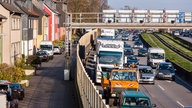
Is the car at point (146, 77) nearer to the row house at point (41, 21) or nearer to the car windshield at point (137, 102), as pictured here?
the car windshield at point (137, 102)

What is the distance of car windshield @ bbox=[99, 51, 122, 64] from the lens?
4288 cm

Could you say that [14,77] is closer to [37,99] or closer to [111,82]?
[37,99]

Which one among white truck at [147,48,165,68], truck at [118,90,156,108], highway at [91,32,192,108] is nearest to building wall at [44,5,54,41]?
white truck at [147,48,165,68]

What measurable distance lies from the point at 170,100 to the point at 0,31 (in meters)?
20.6

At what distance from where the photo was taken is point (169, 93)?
130 ft

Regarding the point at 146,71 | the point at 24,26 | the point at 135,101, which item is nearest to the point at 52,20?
the point at 24,26

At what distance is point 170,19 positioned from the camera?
5244 centimetres

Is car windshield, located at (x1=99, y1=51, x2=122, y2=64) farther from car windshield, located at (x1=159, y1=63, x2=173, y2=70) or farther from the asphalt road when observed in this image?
car windshield, located at (x1=159, y1=63, x2=173, y2=70)

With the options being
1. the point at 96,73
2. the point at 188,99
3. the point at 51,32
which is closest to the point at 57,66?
the point at 96,73

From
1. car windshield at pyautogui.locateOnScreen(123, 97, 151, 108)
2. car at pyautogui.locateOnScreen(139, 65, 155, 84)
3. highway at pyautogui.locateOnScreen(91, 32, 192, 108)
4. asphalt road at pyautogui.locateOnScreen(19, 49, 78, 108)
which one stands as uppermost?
car windshield at pyautogui.locateOnScreen(123, 97, 151, 108)

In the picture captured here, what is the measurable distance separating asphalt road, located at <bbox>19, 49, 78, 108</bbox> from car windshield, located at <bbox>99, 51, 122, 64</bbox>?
10.3 ft

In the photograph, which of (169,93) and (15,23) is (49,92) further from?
(15,23)

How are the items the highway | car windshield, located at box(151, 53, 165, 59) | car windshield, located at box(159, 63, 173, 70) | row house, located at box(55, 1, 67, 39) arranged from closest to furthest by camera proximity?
the highway, car windshield, located at box(159, 63, 173, 70), car windshield, located at box(151, 53, 165, 59), row house, located at box(55, 1, 67, 39)

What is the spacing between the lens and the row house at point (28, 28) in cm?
6650
